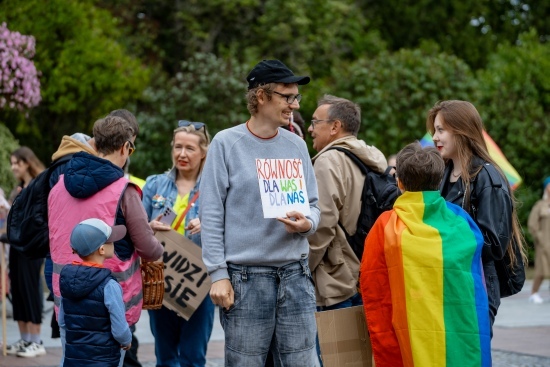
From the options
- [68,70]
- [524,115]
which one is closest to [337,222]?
[68,70]

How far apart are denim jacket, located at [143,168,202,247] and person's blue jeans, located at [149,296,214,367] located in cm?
52

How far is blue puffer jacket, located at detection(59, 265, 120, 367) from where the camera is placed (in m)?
5.21

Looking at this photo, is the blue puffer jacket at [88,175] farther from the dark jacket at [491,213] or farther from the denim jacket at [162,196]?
the dark jacket at [491,213]

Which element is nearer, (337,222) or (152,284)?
(152,284)

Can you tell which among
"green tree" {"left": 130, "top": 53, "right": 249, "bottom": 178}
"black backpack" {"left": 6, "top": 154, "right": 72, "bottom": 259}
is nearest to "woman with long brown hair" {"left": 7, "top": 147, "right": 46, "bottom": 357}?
"black backpack" {"left": 6, "top": 154, "right": 72, "bottom": 259}

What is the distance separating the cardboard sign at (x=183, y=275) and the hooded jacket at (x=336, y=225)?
90 cm

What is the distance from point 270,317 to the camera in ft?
15.8

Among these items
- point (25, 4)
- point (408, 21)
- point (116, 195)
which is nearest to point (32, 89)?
point (25, 4)

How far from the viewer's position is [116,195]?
5637 millimetres

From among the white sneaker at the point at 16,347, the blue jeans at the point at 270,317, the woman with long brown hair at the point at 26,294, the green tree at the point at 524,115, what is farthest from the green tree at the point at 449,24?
the blue jeans at the point at 270,317

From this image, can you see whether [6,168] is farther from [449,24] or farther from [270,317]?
[449,24]

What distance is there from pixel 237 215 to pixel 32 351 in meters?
5.09

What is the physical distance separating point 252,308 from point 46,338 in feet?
20.9

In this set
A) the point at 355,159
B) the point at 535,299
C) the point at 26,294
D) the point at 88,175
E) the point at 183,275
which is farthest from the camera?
the point at 535,299
